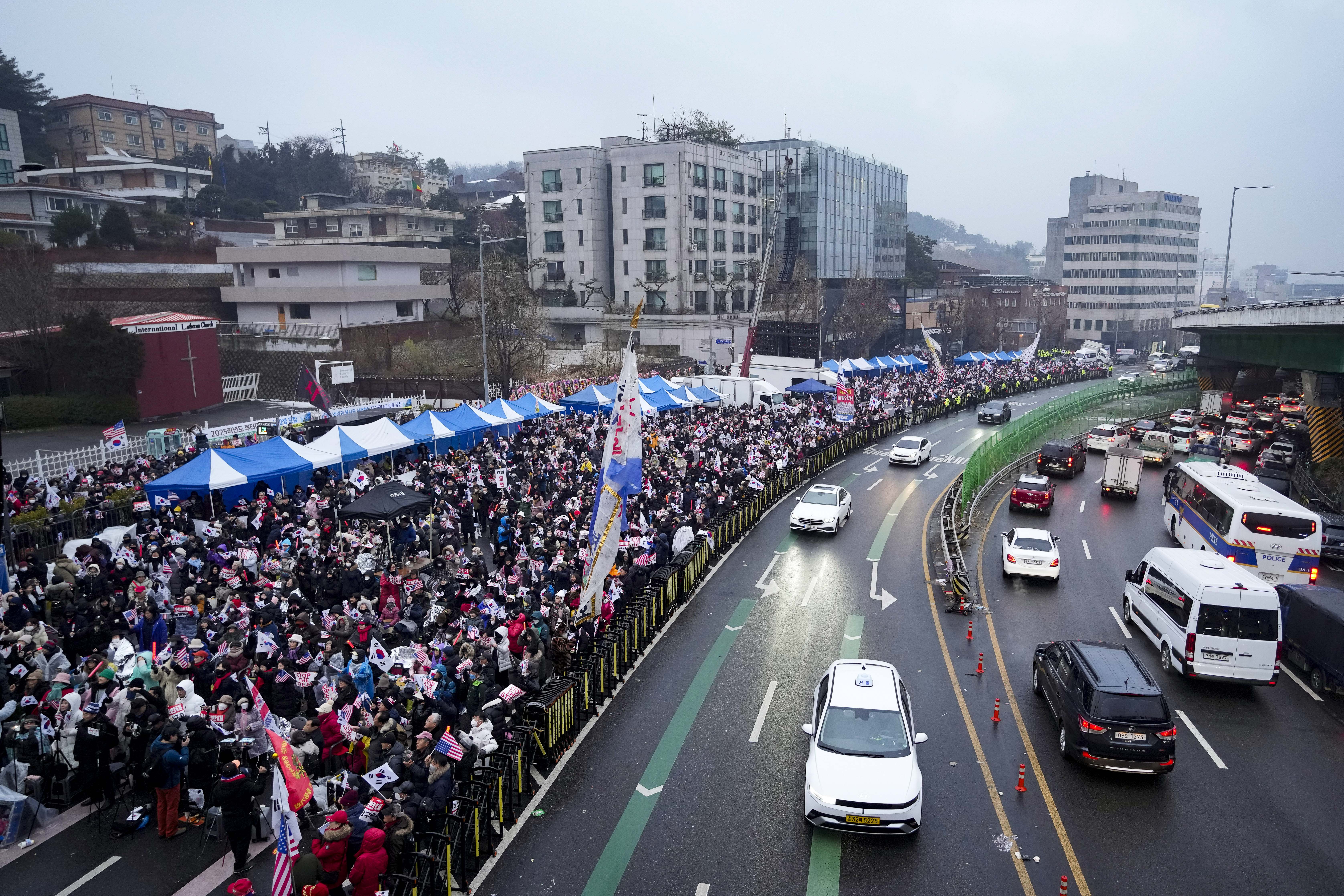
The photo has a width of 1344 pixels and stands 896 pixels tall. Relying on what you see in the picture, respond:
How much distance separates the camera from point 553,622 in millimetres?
15141

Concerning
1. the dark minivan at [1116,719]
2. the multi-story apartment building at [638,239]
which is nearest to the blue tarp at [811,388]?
the multi-story apartment building at [638,239]

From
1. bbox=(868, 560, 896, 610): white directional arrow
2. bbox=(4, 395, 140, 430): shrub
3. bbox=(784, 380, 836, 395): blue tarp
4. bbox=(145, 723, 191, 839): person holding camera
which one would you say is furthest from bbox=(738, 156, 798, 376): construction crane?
bbox=(145, 723, 191, 839): person holding camera

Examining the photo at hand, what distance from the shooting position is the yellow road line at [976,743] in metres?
10.1

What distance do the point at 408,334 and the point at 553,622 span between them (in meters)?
46.6

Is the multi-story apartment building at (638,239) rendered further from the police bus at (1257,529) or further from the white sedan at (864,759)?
the white sedan at (864,759)

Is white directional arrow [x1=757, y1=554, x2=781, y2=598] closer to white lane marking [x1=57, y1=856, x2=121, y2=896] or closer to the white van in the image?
the white van

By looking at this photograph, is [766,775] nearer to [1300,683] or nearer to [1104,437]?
[1300,683]

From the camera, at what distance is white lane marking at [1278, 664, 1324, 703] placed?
15.4m

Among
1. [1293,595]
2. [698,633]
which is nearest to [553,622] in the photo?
[698,633]

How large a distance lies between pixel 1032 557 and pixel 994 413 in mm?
31579

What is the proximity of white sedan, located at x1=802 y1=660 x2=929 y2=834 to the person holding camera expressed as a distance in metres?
8.07

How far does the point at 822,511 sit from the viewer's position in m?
25.9

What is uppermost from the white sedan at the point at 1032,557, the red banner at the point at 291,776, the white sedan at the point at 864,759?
the red banner at the point at 291,776

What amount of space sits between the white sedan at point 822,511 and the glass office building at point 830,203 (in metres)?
58.5
